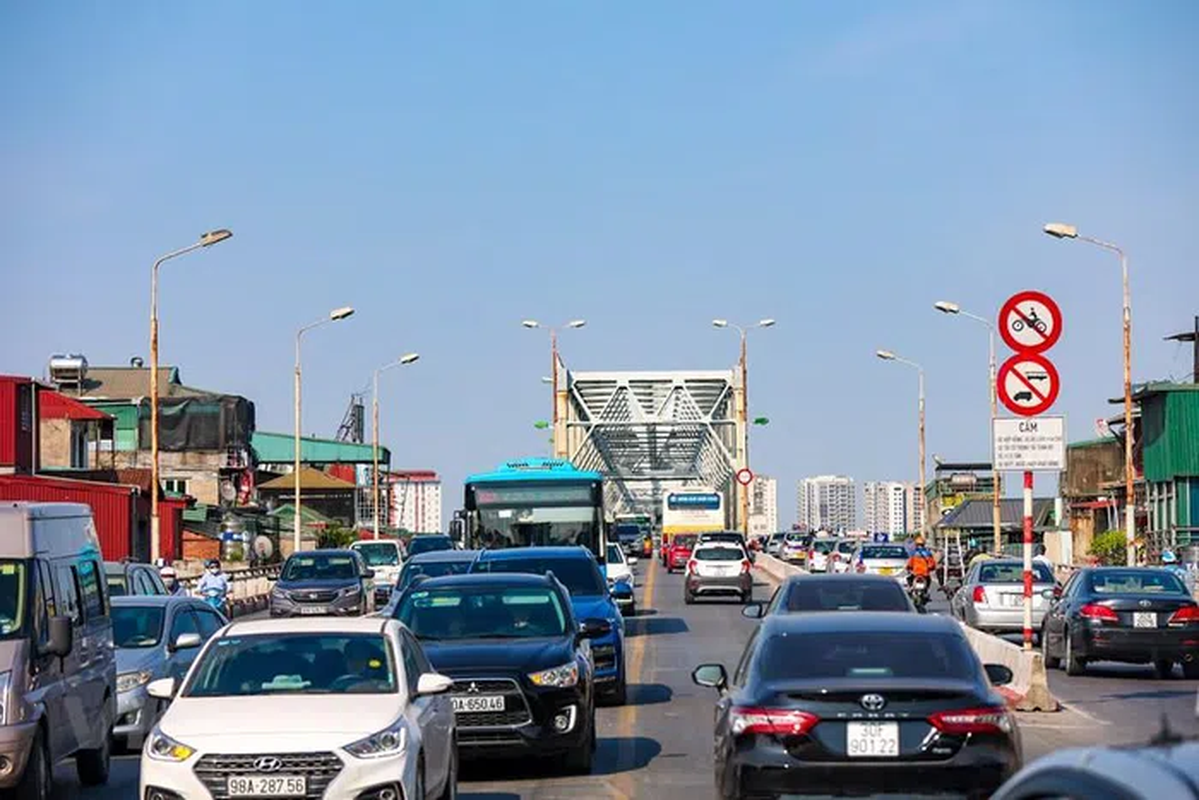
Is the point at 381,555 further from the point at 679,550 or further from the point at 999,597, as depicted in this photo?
the point at 679,550

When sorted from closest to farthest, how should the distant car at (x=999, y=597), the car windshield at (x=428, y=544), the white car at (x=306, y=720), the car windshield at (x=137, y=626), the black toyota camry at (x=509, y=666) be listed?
the white car at (x=306, y=720)
the black toyota camry at (x=509, y=666)
the car windshield at (x=137, y=626)
the distant car at (x=999, y=597)
the car windshield at (x=428, y=544)

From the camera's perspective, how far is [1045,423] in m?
21.3

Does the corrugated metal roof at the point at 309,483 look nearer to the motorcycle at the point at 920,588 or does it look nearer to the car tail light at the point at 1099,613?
the motorcycle at the point at 920,588

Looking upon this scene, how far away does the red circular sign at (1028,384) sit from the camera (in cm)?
2084

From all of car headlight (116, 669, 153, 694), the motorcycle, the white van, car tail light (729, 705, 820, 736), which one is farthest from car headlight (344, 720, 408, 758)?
the motorcycle

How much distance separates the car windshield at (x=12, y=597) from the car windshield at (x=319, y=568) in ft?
92.8

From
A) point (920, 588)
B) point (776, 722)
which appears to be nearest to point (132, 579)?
point (776, 722)

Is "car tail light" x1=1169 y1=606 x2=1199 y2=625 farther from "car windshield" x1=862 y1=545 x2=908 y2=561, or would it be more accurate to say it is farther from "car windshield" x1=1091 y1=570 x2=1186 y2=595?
"car windshield" x1=862 y1=545 x2=908 y2=561

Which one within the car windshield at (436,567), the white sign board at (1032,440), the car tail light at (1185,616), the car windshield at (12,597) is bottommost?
the car tail light at (1185,616)

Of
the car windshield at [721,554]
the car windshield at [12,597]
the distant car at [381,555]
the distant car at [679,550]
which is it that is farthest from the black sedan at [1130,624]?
the distant car at [679,550]

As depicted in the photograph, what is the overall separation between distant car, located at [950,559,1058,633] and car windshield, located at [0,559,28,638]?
2179 centimetres

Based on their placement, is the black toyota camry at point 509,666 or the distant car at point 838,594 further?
the distant car at point 838,594

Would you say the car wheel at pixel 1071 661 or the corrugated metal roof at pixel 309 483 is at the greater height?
the corrugated metal roof at pixel 309 483

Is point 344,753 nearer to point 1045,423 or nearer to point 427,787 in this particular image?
point 427,787
